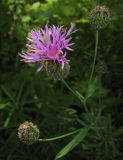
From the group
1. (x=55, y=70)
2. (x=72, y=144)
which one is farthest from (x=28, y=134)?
(x=55, y=70)

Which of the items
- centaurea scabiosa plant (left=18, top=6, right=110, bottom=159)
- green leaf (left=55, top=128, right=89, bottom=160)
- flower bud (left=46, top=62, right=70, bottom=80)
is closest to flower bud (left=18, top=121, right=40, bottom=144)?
centaurea scabiosa plant (left=18, top=6, right=110, bottom=159)

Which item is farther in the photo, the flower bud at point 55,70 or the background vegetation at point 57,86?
the background vegetation at point 57,86

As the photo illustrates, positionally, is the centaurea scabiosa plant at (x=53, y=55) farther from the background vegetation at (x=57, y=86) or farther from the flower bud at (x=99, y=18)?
the background vegetation at (x=57, y=86)

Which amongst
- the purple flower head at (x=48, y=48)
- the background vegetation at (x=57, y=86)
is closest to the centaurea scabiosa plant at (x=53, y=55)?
the purple flower head at (x=48, y=48)

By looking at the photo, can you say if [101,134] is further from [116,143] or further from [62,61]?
[62,61]

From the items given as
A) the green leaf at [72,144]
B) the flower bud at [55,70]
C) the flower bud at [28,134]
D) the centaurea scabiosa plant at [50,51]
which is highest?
the centaurea scabiosa plant at [50,51]

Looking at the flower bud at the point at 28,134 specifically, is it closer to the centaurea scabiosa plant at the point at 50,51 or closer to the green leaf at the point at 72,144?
the green leaf at the point at 72,144

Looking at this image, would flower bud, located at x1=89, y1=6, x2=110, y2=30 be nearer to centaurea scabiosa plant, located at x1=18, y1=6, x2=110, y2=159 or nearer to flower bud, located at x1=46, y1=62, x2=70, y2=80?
centaurea scabiosa plant, located at x1=18, y1=6, x2=110, y2=159

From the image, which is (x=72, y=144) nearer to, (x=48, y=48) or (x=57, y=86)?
(x=48, y=48)

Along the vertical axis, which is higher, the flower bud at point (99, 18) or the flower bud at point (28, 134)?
the flower bud at point (99, 18)
